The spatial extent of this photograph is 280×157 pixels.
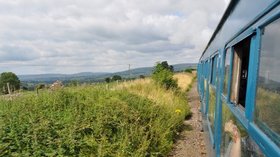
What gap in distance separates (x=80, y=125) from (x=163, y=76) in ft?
43.4

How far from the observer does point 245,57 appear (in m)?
3.76

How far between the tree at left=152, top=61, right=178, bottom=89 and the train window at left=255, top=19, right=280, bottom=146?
Answer: 1716cm

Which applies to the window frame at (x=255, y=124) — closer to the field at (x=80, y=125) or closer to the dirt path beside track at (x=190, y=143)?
the field at (x=80, y=125)

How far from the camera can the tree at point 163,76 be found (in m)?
19.9

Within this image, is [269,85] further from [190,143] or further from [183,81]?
[183,81]

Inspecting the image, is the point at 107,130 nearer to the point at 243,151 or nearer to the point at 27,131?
the point at 27,131

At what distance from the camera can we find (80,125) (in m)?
7.09

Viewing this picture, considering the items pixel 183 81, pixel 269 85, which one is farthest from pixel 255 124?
pixel 183 81

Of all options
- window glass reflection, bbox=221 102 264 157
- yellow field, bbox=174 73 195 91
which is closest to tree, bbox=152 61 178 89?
yellow field, bbox=174 73 195 91

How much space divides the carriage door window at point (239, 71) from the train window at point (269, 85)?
4.01ft

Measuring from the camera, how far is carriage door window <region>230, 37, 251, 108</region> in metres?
3.52

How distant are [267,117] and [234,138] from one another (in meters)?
1.16

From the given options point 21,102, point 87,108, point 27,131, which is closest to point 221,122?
point 27,131

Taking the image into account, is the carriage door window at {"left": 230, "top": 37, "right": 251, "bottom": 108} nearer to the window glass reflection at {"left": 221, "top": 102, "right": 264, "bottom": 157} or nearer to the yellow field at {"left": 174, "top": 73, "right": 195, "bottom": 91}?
the window glass reflection at {"left": 221, "top": 102, "right": 264, "bottom": 157}
